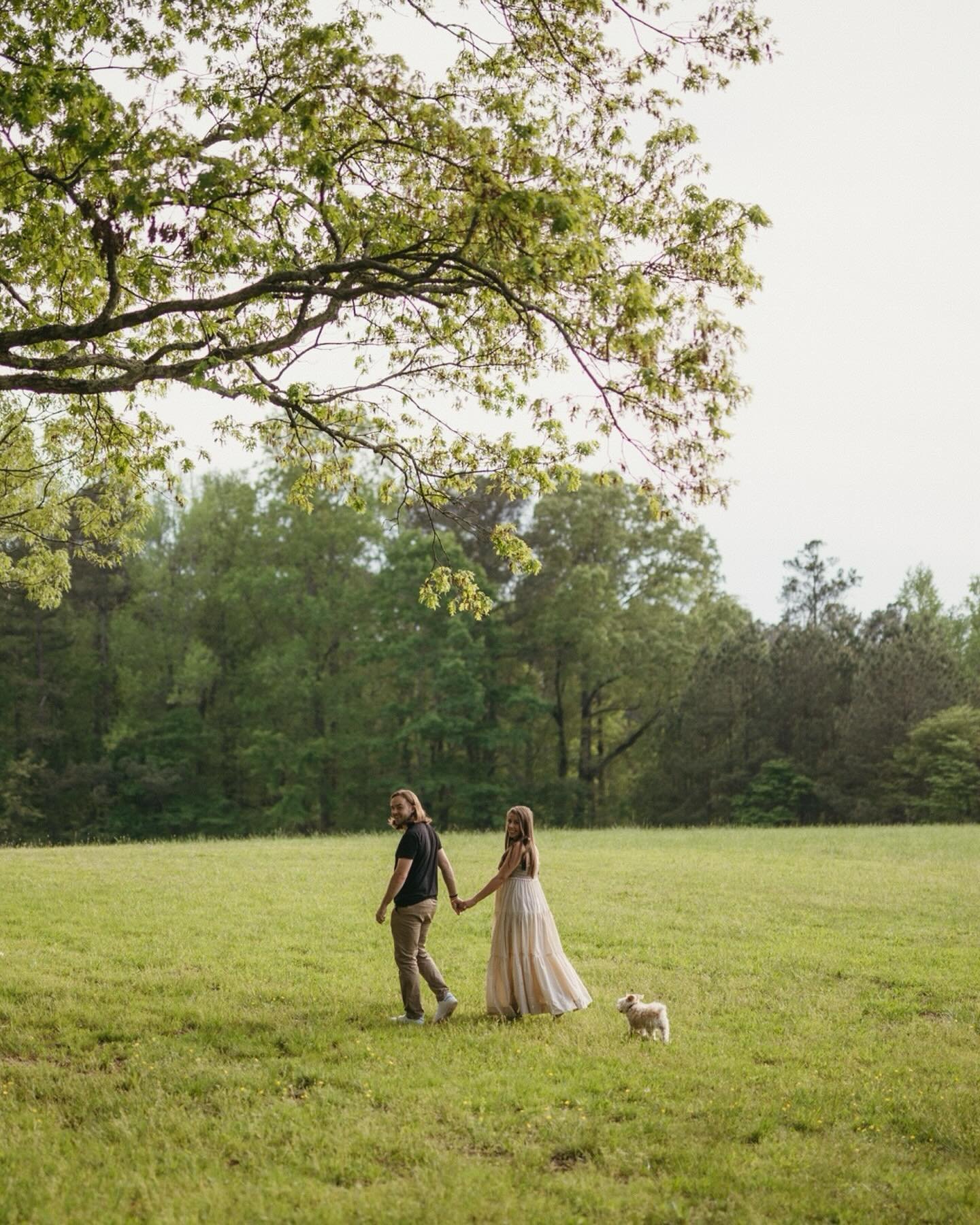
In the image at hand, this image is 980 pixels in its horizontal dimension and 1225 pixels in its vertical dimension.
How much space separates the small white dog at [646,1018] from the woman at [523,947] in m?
0.84

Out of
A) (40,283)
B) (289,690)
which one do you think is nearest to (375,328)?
(40,283)

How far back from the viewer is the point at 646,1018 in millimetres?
9492

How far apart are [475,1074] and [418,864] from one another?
7.08 feet

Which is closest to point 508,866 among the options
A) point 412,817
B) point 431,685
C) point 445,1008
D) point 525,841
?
point 525,841

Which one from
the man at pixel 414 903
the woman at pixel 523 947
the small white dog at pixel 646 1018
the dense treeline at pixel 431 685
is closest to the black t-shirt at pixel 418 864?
the man at pixel 414 903

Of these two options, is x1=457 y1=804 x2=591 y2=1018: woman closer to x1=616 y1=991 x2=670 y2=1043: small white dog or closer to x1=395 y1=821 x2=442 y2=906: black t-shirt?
x1=395 y1=821 x2=442 y2=906: black t-shirt

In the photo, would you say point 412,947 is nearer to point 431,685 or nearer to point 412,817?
point 412,817

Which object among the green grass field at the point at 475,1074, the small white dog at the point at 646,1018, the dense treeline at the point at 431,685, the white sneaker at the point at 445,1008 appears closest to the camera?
the green grass field at the point at 475,1074

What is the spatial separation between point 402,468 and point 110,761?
42210mm

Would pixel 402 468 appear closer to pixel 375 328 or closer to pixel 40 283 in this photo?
pixel 375 328

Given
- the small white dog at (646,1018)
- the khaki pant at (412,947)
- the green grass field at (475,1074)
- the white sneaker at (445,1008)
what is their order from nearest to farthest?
the green grass field at (475,1074) < the small white dog at (646,1018) < the khaki pant at (412,947) < the white sneaker at (445,1008)

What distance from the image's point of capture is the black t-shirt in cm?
1002

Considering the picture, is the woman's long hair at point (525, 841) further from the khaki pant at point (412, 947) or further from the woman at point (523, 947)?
the khaki pant at point (412, 947)

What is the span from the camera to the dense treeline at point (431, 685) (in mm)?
50125
